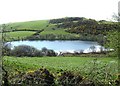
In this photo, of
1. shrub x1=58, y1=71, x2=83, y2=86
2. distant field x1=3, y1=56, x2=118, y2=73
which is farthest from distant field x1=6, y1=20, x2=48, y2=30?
shrub x1=58, y1=71, x2=83, y2=86

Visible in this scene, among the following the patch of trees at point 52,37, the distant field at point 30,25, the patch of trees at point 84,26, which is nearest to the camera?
the patch of trees at point 52,37

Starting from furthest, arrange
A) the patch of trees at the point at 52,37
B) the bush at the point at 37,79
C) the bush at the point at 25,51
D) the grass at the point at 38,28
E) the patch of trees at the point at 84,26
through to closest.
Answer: the grass at the point at 38,28
the patch of trees at the point at 84,26
the patch of trees at the point at 52,37
the bush at the point at 25,51
the bush at the point at 37,79

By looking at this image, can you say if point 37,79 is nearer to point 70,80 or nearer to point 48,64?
point 70,80

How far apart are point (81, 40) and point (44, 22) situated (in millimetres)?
34944

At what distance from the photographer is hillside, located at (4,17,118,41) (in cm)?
9272

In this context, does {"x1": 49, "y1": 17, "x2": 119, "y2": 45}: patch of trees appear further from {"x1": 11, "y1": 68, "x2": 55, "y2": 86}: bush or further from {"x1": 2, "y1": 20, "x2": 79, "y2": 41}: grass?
{"x1": 11, "y1": 68, "x2": 55, "y2": 86}: bush

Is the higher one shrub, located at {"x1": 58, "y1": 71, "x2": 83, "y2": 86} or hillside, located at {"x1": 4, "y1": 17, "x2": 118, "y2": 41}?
shrub, located at {"x1": 58, "y1": 71, "x2": 83, "y2": 86}

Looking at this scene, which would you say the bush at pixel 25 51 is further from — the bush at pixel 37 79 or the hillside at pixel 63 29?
the bush at pixel 37 79

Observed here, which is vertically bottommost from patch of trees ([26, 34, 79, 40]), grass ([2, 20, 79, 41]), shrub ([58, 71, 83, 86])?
patch of trees ([26, 34, 79, 40])

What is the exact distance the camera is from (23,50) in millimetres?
54281

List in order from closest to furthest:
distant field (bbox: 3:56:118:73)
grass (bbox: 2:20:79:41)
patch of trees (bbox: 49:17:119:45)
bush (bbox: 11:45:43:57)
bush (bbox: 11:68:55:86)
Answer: bush (bbox: 11:68:55:86)
distant field (bbox: 3:56:118:73)
bush (bbox: 11:45:43:57)
patch of trees (bbox: 49:17:119:45)
grass (bbox: 2:20:79:41)

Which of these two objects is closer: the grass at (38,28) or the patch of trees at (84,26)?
the patch of trees at (84,26)

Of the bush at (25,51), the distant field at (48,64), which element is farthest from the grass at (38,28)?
the distant field at (48,64)

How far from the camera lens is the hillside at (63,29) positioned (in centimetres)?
9272
